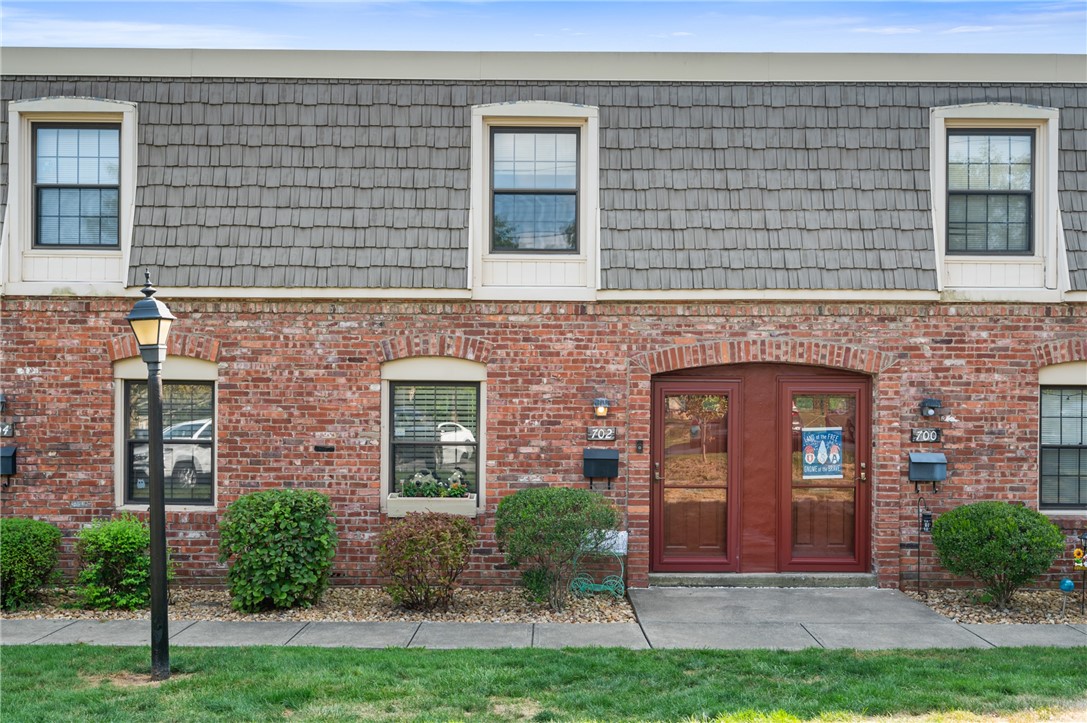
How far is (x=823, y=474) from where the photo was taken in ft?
32.8

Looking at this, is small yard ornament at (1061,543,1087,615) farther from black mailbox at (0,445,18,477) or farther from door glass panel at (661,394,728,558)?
black mailbox at (0,445,18,477)

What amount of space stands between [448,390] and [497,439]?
0.76 meters

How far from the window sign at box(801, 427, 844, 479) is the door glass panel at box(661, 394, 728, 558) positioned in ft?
2.86

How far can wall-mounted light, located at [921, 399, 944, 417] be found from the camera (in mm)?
9562

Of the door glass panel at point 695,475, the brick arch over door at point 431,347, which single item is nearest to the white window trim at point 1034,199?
the door glass panel at point 695,475

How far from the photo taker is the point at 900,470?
9656mm

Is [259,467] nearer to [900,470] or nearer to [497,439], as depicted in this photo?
[497,439]

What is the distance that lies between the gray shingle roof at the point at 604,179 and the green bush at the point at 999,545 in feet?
7.82

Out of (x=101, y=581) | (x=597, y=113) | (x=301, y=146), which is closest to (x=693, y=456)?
(x=597, y=113)

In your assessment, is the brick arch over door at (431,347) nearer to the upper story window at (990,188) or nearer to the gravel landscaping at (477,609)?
the gravel landscaping at (477,609)

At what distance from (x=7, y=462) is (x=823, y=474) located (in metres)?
8.58

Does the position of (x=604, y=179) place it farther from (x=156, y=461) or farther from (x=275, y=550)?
(x=156, y=461)

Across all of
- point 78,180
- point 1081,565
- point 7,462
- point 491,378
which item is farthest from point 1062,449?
point 7,462

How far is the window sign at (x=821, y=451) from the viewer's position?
9961 millimetres
